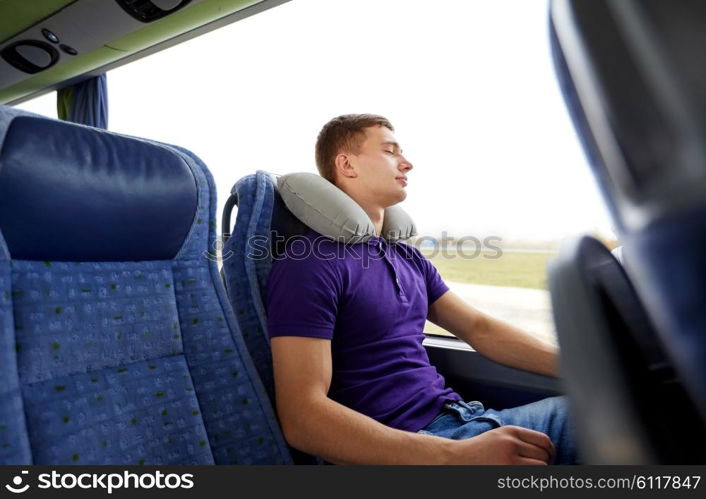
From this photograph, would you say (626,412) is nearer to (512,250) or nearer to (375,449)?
(375,449)

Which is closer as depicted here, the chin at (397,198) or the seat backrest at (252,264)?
the seat backrest at (252,264)

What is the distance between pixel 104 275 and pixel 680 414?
0.98 m

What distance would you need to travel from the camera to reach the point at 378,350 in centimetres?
124

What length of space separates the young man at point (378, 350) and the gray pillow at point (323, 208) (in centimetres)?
5

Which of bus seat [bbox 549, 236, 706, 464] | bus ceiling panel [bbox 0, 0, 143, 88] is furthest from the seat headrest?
bus ceiling panel [bbox 0, 0, 143, 88]

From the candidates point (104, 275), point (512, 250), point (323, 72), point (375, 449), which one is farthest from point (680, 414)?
point (323, 72)

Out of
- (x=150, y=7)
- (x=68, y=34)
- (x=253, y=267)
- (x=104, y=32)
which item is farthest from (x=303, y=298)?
(x=68, y=34)

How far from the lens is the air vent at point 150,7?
93.4 inches

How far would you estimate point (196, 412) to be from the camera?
38.8 inches

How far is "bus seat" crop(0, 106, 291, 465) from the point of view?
0.77m

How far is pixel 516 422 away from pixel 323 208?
810 millimetres

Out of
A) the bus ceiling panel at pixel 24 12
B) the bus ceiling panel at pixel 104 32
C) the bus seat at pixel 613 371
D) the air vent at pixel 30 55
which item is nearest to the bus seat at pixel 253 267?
the bus seat at pixel 613 371

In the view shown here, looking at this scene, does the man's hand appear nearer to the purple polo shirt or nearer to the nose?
the purple polo shirt

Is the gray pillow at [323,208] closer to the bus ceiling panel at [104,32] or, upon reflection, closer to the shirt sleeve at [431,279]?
the shirt sleeve at [431,279]
